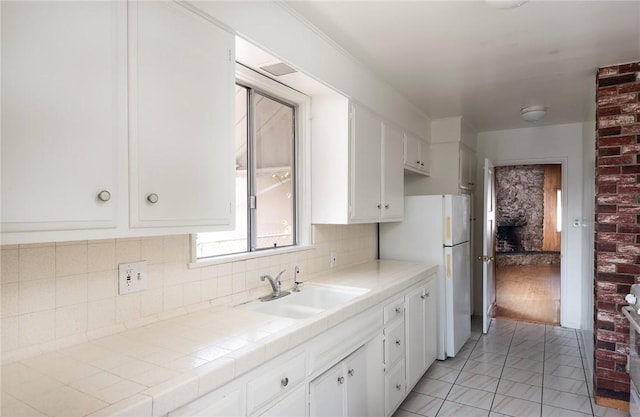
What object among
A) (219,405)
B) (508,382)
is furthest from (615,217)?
(219,405)

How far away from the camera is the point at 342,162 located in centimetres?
257

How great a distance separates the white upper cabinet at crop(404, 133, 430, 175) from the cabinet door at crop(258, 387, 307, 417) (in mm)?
2463

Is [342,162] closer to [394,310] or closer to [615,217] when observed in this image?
[394,310]

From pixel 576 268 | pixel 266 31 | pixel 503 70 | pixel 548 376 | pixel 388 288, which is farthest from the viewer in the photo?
pixel 576 268

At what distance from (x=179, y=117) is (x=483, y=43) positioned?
1933mm

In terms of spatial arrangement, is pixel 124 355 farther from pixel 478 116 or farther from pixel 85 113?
pixel 478 116

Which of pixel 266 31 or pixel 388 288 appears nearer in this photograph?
pixel 266 31

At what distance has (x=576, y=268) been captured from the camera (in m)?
4.47

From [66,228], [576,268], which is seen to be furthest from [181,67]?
[576,268]

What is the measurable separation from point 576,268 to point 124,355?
4.89m

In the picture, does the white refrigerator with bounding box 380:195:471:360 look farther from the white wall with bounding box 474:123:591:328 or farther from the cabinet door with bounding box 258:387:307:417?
the cabinet door with bounding box 258:387:307:417

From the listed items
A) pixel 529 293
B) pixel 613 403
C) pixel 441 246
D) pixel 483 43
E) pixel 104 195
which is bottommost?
pixel 529 293

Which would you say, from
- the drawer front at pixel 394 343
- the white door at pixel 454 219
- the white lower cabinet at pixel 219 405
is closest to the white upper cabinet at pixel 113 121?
the white lower cabinet at pixel 219 405

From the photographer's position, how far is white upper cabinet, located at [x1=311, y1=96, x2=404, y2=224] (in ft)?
8.43
